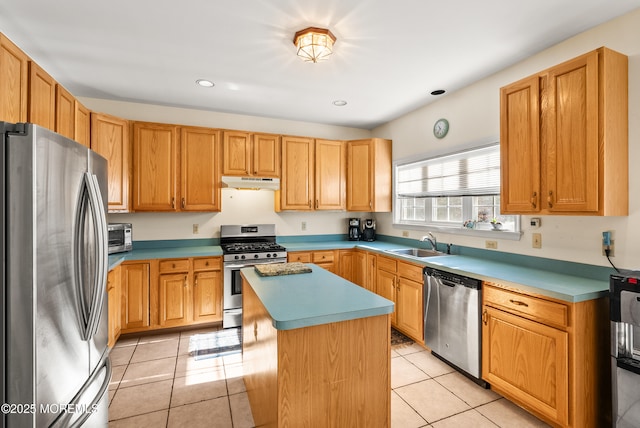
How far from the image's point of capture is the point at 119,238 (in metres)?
3.28

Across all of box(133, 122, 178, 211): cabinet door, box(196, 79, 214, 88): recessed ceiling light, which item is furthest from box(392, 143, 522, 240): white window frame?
box(133, 122, 178, 211): cabinet door

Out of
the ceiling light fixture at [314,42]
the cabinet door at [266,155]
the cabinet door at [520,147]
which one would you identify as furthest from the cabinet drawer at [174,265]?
the cabinet door at [520,147]

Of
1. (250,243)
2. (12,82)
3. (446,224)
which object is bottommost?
(250,243)

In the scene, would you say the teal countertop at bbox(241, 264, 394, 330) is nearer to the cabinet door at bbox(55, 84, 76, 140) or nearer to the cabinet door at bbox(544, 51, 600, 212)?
the cabinet door at bbox(544, 51, 600, 212)

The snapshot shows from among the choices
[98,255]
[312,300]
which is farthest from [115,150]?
[312,300]

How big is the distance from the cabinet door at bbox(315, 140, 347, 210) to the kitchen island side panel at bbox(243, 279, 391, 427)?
2935 millimetres

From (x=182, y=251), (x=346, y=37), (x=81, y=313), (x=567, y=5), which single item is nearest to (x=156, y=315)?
(x=182, y=251)

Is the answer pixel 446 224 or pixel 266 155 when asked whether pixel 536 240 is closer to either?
pixel 446 224

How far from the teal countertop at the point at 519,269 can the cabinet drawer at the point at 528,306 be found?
65 millimetres

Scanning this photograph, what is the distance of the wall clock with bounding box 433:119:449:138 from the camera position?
349cm

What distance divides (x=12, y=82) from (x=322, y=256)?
128 inches

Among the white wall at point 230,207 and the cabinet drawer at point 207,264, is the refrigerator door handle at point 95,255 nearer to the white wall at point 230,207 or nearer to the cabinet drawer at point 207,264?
the cabinet drawer at point 207,264

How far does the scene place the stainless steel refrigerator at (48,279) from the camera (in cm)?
106

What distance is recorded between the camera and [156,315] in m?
3.38
